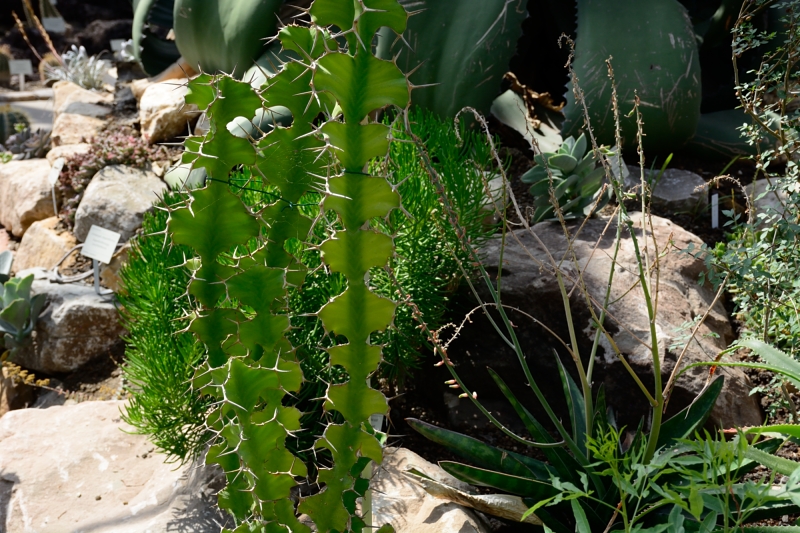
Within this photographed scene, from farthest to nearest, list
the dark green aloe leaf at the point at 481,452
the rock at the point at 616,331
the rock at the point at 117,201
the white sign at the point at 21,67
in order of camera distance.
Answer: the white sign at the point at 21,67 → the rock at the point at 117,201 → the rock at the point at 616,331 → the dark green aloe leaf at the point at 481,452

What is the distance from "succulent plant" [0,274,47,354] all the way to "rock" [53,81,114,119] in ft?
7.65

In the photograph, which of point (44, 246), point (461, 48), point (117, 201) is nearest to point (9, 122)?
point (44, 246)

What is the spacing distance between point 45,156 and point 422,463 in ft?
15.1

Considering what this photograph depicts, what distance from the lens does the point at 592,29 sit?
9.69ft

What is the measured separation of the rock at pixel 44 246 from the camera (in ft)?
12.9

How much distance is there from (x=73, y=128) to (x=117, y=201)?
4.72 ft

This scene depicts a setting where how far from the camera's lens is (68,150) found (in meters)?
4.41

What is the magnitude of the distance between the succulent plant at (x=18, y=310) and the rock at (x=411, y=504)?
210 cm

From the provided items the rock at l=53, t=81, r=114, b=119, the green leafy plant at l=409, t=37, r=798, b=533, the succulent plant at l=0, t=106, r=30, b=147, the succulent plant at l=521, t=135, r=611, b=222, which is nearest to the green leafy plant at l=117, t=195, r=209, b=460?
the green leafy plant at l=409, t=37, r=798, b=533

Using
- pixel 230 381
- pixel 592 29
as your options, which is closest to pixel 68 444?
pixel 230 381

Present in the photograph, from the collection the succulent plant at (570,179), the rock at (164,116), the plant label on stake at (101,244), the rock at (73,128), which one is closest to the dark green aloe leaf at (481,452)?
the succulent plant at (570,179)

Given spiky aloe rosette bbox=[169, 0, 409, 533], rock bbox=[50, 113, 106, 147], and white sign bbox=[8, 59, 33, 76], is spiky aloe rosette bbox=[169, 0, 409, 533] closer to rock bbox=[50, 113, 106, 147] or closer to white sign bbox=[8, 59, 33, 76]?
rock bbox=[50, 113, 106, 147]

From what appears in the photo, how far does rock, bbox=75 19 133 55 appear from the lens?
9094mm

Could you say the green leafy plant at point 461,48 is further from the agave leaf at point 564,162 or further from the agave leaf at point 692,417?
the agave leaf at point 692,417
